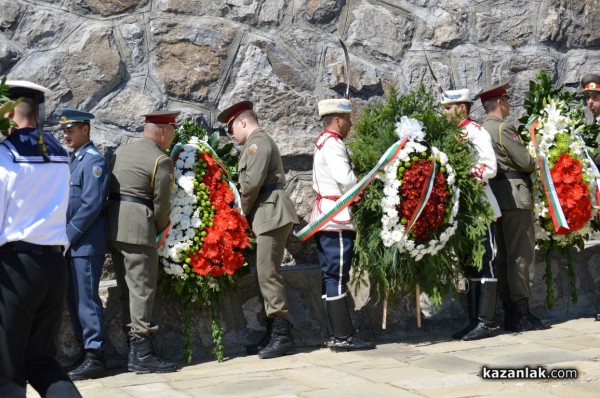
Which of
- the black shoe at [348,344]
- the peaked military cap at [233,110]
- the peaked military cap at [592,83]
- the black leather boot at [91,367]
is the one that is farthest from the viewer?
the peaked military cap at [592,83]

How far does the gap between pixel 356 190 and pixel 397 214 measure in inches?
12.8

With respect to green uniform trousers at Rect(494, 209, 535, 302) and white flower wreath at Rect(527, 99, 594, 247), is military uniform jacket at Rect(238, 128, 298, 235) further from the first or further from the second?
white flower wreath at Rect(527, 99, 594, 247)

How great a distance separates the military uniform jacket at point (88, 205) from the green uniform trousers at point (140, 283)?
0.16 metres

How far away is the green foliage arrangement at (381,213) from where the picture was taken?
674cm

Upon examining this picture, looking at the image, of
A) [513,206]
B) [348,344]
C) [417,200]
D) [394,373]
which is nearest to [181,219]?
[348,344]

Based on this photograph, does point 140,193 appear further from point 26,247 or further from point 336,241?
point 26,247

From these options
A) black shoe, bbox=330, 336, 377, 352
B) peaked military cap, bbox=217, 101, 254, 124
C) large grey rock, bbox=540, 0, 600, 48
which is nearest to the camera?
black shoe, bbox=330, 336, 377, 352

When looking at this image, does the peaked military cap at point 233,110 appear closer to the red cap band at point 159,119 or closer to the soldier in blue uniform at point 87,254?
the red cap band at point 159,119

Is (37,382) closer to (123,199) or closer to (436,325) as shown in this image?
(123,199)

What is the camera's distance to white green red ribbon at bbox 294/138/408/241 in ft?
21.9

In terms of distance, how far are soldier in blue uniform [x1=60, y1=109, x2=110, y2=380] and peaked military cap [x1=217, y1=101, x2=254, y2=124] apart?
0.99m

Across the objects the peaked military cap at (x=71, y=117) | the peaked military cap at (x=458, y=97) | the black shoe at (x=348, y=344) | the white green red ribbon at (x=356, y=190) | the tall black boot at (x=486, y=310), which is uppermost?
the peaked military cap at (x=458, y=97)

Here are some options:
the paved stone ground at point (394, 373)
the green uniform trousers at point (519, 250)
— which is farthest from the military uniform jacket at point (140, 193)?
the green uniform trousers at point (519, 250)

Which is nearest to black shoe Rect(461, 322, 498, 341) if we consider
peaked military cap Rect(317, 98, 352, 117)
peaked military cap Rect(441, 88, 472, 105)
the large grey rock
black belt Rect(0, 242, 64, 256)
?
peaked military cap Rect(441, 88, 472, 105)
